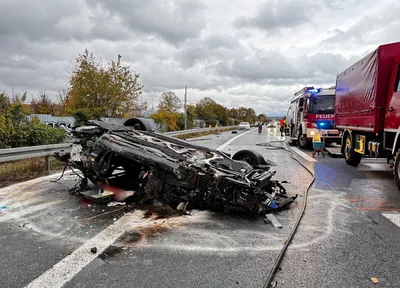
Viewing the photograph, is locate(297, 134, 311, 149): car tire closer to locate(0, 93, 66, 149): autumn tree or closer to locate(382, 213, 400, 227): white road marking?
locate(382, 213, 400, 227): white road marking

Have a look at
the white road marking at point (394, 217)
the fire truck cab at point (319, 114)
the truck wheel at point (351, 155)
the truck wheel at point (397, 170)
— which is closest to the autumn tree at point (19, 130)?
the truck wheel at point (351, 155)

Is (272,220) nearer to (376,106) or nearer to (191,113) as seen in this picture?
(376,106)

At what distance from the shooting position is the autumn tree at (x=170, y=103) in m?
35.7

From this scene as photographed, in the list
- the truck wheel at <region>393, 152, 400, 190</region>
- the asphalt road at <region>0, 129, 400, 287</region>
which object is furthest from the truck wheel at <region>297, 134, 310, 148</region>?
the asphalt road at <region>0, 129, 400, 287</region>

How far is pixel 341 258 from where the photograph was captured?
9.61 feet

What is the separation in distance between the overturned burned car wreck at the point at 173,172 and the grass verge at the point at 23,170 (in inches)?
67.8

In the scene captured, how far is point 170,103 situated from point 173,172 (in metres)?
32.6

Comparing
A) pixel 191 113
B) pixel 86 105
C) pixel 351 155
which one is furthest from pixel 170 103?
pixel 351 155

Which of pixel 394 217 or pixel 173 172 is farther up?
pixel 173 172

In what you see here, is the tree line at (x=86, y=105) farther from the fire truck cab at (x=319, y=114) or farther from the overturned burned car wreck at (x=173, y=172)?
the fire truck cab at (x=319, y=114)

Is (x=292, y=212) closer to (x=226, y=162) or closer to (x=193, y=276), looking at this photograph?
(x=226, y=162)

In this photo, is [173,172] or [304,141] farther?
[304,141]

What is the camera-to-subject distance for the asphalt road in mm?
2554

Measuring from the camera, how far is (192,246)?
320 centimetres
